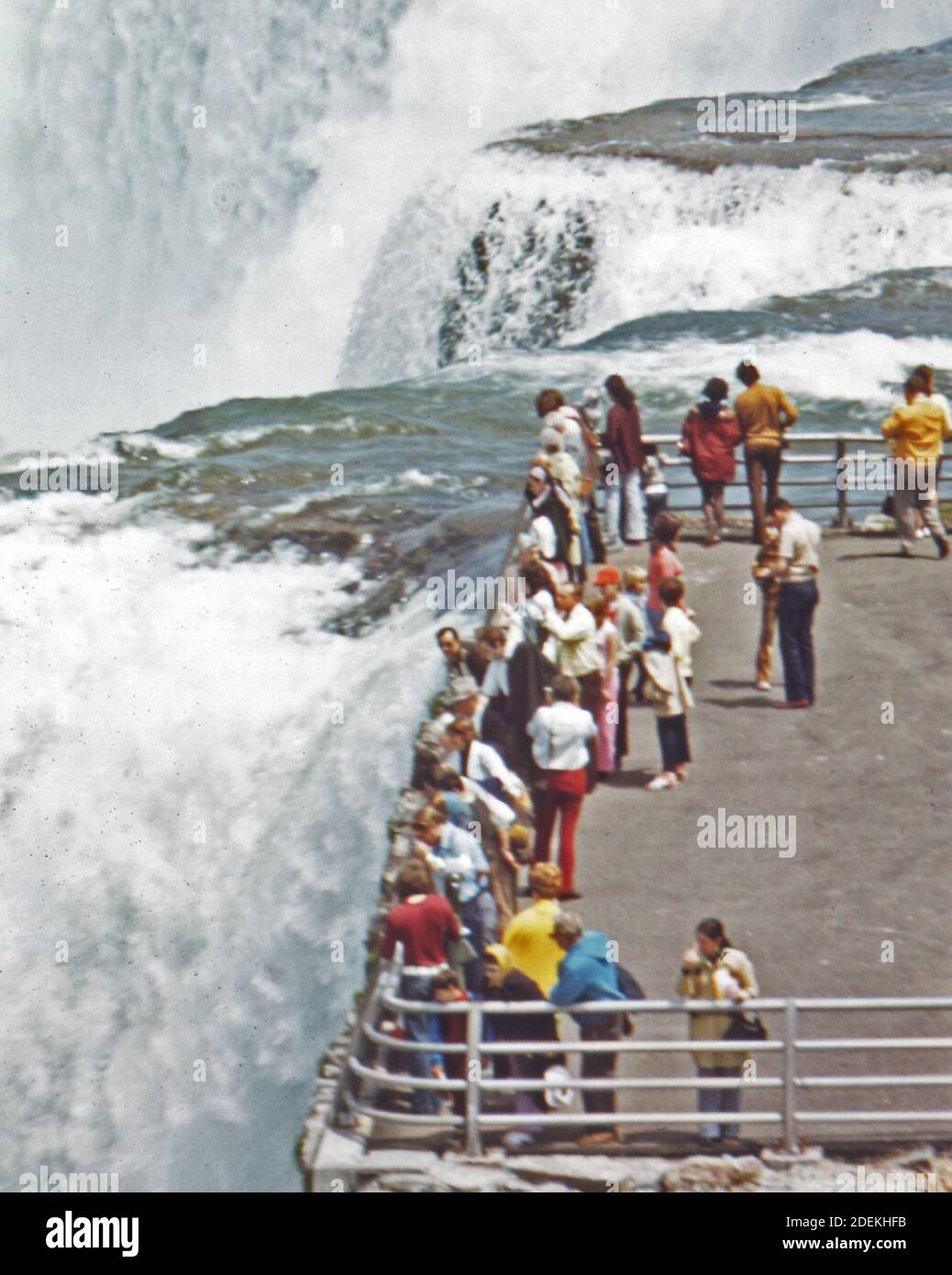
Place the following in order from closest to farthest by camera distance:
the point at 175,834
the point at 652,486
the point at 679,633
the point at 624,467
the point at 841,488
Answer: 1. the point at 679,633
2. the point at 624,467
3. the point at 841,488
4. the point at 652,486
5. the point at 175,834

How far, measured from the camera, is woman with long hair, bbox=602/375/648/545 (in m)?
17.8

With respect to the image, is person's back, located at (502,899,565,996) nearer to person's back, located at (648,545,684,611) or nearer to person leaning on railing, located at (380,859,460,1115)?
person leaning on railing, located at (380,859,460,1115)

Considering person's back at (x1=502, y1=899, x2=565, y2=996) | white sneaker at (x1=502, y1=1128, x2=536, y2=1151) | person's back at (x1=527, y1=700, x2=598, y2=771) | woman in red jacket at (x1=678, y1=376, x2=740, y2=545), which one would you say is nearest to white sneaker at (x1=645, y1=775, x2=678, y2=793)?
person's back at (x1=527, y1=700, x2=598, y2=771)

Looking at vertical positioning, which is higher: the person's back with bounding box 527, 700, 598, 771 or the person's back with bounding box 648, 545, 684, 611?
the person's back with bounding box 648, 545, 684, 611

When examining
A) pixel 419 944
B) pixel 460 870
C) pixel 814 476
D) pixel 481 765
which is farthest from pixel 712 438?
pixel 814 476

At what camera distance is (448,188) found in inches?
1559

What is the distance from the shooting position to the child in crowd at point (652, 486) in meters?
18.5

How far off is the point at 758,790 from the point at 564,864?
6.16ft

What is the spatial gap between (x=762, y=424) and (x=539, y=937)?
7948 millimetres

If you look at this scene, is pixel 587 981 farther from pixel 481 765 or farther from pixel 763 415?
pixel 763 415

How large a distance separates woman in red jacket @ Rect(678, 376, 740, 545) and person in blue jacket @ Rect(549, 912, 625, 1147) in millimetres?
8003

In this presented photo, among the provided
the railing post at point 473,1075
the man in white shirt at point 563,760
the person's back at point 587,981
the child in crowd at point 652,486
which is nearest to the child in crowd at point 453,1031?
the railing post at point 473,1075

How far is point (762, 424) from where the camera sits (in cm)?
1786

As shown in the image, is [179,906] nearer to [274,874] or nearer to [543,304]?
[274,874]
